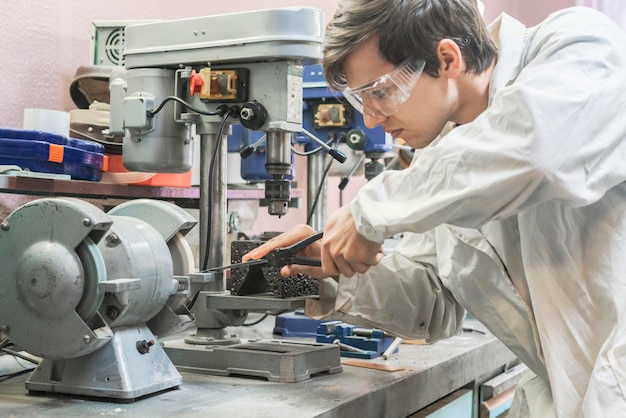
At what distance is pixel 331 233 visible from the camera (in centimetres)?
125

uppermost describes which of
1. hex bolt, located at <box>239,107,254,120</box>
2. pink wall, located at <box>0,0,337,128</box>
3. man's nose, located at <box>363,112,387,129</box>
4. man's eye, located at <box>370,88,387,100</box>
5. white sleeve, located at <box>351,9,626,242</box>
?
pink wall, located at <box>0,0,337,128</box>

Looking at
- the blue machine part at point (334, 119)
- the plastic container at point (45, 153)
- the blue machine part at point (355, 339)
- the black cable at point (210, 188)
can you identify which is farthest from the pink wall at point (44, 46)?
the blue machine part at point (355, 339)

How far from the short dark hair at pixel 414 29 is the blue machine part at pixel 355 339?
66cm

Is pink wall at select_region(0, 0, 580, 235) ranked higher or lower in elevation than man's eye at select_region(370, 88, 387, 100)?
higher

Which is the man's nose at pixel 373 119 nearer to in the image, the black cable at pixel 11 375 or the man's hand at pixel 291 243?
the man's hand at pixel 291 243

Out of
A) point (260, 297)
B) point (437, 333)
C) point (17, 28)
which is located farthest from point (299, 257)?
point (17, 28)

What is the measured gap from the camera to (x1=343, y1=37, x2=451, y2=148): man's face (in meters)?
1.36

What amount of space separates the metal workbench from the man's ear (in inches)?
22.2

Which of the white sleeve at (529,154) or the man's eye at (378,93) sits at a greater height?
the man's eye at (378,93)

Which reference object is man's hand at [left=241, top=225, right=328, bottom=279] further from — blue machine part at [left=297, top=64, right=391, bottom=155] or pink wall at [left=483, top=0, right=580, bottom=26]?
pink wall at [left=483, top=0, right=580, bottom=26]

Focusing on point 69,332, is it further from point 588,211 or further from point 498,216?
point 588,211

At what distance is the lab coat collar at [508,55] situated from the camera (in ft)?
4.44

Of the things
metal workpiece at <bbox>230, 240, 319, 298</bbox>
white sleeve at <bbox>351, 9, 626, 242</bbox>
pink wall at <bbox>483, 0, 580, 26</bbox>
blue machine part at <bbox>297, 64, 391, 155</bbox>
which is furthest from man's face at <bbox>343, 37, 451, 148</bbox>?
pink wall at <bbox>483, 0, 580, 26</bbox>

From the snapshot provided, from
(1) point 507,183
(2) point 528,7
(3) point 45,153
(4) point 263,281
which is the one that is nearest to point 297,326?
(4) point 263,281
